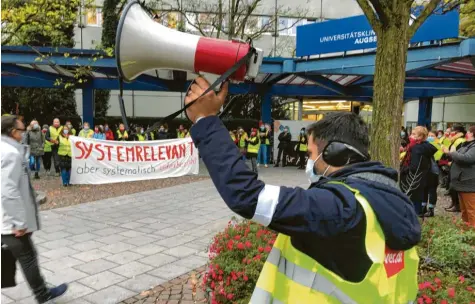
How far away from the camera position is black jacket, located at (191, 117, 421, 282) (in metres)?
1.26

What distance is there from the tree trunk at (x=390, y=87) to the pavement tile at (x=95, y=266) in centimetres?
336

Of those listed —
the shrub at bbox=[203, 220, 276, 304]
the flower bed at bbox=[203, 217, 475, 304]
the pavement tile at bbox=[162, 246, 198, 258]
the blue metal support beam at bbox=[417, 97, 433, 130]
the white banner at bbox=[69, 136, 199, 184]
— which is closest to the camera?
the flower bed at bbox=[203, 217, 475, 304]

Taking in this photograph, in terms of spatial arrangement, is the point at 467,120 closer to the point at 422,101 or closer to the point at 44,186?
the point at 422,101

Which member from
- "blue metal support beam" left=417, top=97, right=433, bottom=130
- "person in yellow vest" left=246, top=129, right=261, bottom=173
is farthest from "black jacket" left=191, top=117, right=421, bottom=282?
"blue metal support beam" left=417, top=97, right=433, bottom=130

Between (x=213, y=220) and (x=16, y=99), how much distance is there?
66.7 feet

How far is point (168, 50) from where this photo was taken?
155 centimetres

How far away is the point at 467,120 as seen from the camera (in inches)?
949

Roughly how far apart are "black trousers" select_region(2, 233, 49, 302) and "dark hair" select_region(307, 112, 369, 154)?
3.15 meters

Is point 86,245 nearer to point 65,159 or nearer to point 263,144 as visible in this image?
point 65,159

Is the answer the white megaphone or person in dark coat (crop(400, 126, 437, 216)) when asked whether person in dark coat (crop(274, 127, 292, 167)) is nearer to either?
person in dark coat (crop(400, 126, 437, 216))

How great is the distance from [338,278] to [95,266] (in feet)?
13.7

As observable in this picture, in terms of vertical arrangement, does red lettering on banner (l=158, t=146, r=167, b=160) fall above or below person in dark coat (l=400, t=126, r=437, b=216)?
below

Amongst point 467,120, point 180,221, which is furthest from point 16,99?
point 467,120

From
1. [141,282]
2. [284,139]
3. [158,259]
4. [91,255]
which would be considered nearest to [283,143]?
[284,139]
